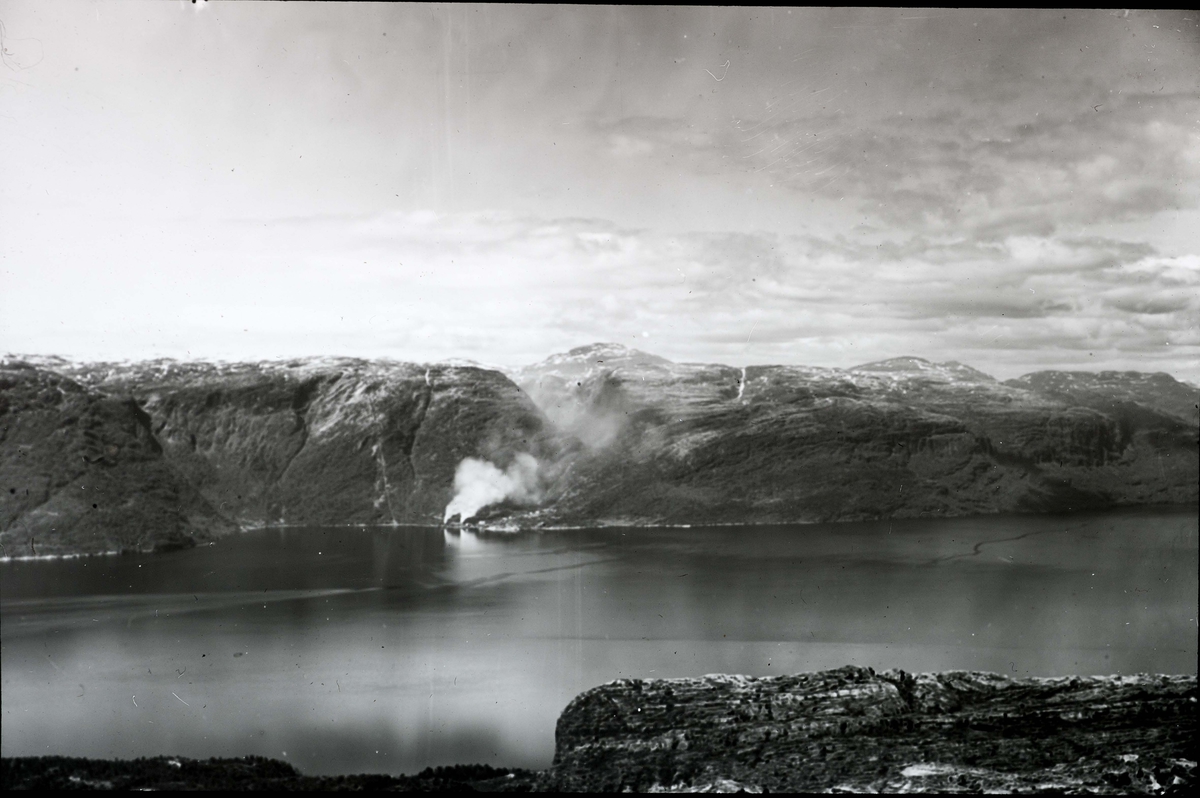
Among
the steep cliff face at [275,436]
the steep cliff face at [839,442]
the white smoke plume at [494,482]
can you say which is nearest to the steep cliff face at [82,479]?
the steep cliff face at [275,436]

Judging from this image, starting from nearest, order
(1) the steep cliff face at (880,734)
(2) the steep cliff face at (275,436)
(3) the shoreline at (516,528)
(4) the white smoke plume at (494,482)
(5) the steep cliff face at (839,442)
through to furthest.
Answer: (1) the steep cliff face at (880,734) → (5) the steep cliff face at (839,442) → (3) the shoreline at (516,528) → (2) the steep cliff face at (275,436) → (4) the white smoke plume at (494,482)

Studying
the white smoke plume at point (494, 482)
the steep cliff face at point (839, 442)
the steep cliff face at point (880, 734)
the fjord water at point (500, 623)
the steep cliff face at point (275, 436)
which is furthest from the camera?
the white smoke plume at point (494, 482)

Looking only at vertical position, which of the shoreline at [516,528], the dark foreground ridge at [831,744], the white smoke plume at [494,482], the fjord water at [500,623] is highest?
the white smoke plume at [494,482]

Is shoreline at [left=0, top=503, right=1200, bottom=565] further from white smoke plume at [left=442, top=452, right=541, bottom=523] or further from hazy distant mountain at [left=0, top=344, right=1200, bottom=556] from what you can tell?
white smoke plume at [left=442, top=452, right=541, bottom=523]

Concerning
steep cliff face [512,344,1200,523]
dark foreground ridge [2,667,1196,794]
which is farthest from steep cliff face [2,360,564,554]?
dark foreground ridge [2,667,1196,794]

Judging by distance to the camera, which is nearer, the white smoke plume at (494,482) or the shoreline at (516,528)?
A: the shoreline at (516,528)

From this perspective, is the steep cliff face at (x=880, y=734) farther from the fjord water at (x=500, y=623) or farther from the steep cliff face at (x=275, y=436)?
the steep cliff face at (x=275, y=436)

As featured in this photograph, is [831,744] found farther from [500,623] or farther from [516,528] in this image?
[516,528]

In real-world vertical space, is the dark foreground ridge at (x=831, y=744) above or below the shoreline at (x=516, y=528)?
below

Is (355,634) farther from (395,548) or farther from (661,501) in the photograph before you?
(661,501)
